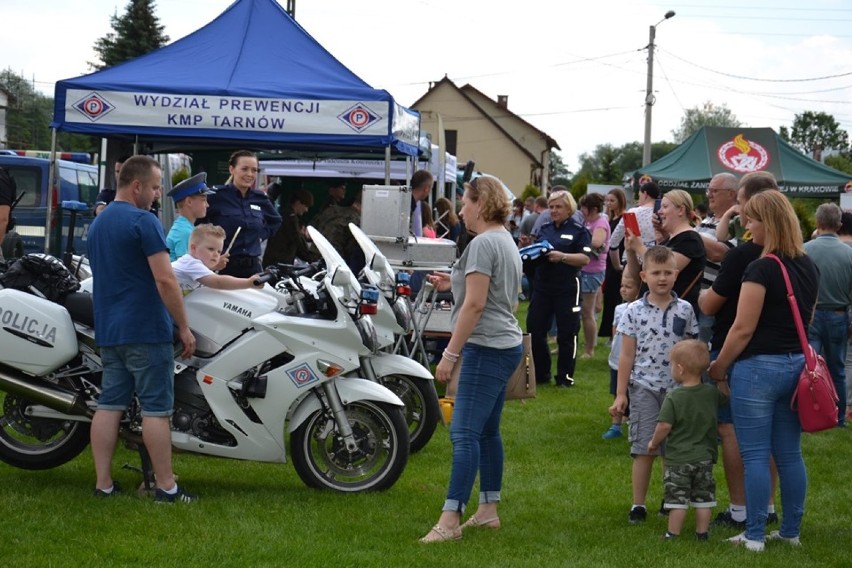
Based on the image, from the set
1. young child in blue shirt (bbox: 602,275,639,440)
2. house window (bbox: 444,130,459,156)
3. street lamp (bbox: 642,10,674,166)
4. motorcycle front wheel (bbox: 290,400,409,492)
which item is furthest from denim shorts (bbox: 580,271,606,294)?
house window (bbox: 444,130,459,156)

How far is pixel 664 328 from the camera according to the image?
5.74 metres

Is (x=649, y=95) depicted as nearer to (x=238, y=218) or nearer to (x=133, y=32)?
(x=238, y=218)

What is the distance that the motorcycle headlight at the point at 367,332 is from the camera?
605 cm

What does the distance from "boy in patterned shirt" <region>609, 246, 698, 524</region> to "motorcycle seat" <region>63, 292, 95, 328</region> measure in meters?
2.91

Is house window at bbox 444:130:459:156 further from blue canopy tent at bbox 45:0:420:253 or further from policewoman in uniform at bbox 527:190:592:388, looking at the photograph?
blue canopy tent at bbox 45:0:420:253

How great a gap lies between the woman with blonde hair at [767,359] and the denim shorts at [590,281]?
6.69m

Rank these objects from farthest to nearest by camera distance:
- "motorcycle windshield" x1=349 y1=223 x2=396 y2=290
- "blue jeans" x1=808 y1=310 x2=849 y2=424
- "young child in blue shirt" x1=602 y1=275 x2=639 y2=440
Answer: "blue jeans" x1=808 y1=310 x2=849 y2=424 → "young child in blue shirt" x1=602 y1=275 x2=639 y2=440 → "motorcycle windshield" x1=349 y1=223 x2=396 y2=290

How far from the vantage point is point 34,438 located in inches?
241

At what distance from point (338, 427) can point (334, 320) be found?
59 centimetres

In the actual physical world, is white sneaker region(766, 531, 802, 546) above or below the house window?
below

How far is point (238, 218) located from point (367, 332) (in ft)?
7.94

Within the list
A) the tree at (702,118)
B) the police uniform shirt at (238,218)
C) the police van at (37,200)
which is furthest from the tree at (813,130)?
the police uniform shirt at (238,218)

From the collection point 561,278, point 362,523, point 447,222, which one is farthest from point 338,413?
point 447,222

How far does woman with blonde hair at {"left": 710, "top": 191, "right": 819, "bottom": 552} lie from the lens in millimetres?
5031
